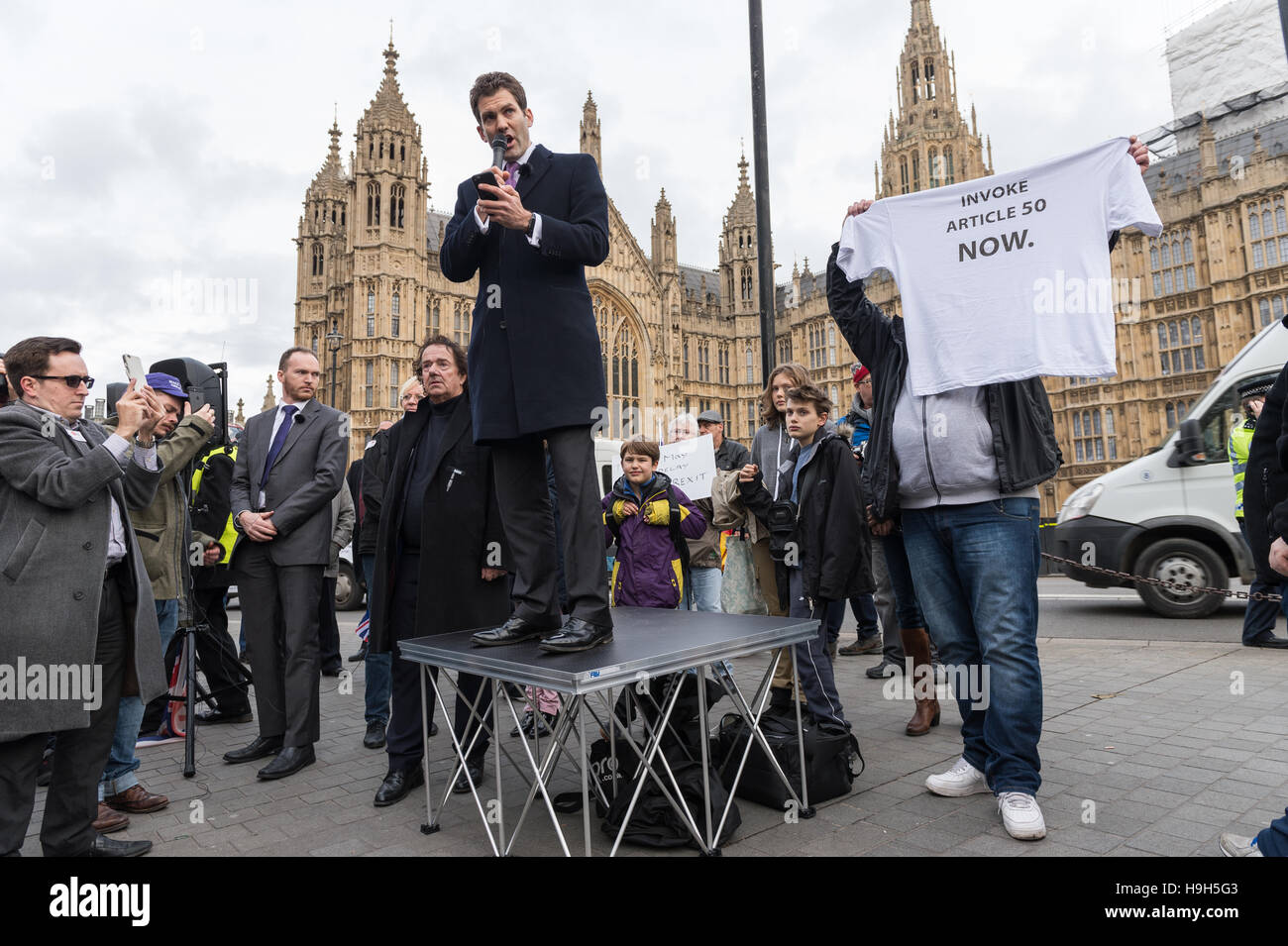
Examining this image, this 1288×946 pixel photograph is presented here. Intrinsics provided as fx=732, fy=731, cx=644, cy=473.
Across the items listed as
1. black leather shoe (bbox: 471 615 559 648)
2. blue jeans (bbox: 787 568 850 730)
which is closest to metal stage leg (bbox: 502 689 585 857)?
black leather shoe (bbox: 471 615 559 648)

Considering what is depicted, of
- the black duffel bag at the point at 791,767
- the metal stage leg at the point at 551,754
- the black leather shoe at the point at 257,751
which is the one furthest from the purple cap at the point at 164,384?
the black duffel bag at the point at 791,767

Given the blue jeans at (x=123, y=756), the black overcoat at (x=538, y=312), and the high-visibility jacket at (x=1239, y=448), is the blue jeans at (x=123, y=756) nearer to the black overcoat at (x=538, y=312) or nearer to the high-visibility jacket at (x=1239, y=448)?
the black overcoat at (x=538, y=312)

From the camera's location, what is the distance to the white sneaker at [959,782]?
3.40 meters

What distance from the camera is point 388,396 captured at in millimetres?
38188

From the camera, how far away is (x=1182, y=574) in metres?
8.79

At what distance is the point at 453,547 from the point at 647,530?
1.80 meters

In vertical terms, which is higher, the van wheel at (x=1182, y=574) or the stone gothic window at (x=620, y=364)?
the stone gothic window at (x=620, y=364)

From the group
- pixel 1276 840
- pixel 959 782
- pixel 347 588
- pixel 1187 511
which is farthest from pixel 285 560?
pixel 1187 511

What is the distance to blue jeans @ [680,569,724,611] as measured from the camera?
22.5 feet

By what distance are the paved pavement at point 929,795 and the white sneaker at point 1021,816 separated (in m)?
0.04

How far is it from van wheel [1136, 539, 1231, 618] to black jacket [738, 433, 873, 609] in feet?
21.4

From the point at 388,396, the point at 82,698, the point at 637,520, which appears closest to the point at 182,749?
the point at 82,698

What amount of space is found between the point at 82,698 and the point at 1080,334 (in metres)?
4.31

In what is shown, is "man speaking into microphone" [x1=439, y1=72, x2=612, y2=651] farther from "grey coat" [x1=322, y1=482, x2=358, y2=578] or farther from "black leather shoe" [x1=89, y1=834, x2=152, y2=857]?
"grey coat" [x1=322, y1=482, x2=358, y2=578]
